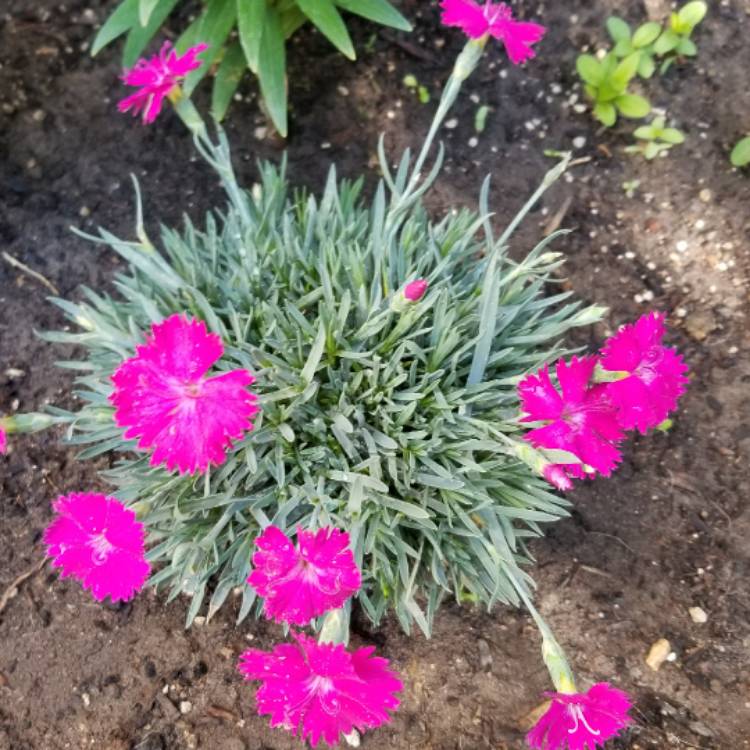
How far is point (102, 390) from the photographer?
151 centimetres

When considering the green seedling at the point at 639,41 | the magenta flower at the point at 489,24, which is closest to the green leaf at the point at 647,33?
the green seedling at the point at 639,41

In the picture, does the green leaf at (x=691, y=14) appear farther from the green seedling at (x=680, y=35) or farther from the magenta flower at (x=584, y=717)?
the magenta flower at (x=584, y=717)

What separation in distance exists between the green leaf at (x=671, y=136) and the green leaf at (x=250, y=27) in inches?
47.3

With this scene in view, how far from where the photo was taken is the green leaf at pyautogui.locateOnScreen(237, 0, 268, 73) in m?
1.79

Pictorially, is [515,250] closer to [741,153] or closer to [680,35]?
[741,153]

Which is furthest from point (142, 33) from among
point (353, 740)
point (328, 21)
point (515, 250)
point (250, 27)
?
point (353, 740)

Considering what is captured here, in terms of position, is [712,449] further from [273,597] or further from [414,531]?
[273,597]

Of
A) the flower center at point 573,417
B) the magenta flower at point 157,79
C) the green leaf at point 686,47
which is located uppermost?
the green leaf at point 686,47

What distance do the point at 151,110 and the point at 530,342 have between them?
2.84 feet

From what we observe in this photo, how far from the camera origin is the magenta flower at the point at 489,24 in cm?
130

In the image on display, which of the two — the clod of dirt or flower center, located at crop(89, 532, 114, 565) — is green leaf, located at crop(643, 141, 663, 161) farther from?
flower center, located at crop(89, 532, 114, 565)

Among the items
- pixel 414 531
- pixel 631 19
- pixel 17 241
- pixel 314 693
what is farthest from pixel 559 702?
pixel 631 19

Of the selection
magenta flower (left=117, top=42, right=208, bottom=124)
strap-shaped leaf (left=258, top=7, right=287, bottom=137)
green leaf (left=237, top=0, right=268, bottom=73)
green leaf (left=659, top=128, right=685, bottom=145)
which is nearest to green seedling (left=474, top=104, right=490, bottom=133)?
green leaf (left=659, top=128, right=685, bottom=145)

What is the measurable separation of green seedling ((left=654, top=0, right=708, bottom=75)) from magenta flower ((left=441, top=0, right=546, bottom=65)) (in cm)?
110
